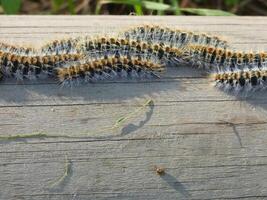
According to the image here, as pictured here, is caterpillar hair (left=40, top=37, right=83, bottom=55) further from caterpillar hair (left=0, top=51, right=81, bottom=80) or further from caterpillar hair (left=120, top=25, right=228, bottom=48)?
caterpillar hair (left=120, top=25, right=228, bottom=48)

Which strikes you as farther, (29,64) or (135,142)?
(29,64)

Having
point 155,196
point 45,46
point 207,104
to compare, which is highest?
point 45,46

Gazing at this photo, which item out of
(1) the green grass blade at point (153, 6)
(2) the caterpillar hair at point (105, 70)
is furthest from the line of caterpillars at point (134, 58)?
(1) the green grass blade at point (153, 6)

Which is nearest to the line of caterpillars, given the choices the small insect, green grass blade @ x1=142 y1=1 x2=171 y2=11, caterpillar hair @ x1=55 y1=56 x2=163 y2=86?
caterpillar hair @ x1=55 y1=56 x2=163 y2=86

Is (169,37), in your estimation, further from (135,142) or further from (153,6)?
(153,6)

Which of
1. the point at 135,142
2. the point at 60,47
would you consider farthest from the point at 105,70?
the point at 135,142

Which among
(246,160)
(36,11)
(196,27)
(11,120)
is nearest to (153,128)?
(246,160)

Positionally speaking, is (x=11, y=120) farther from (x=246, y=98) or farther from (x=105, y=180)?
(x=246, y=98)
